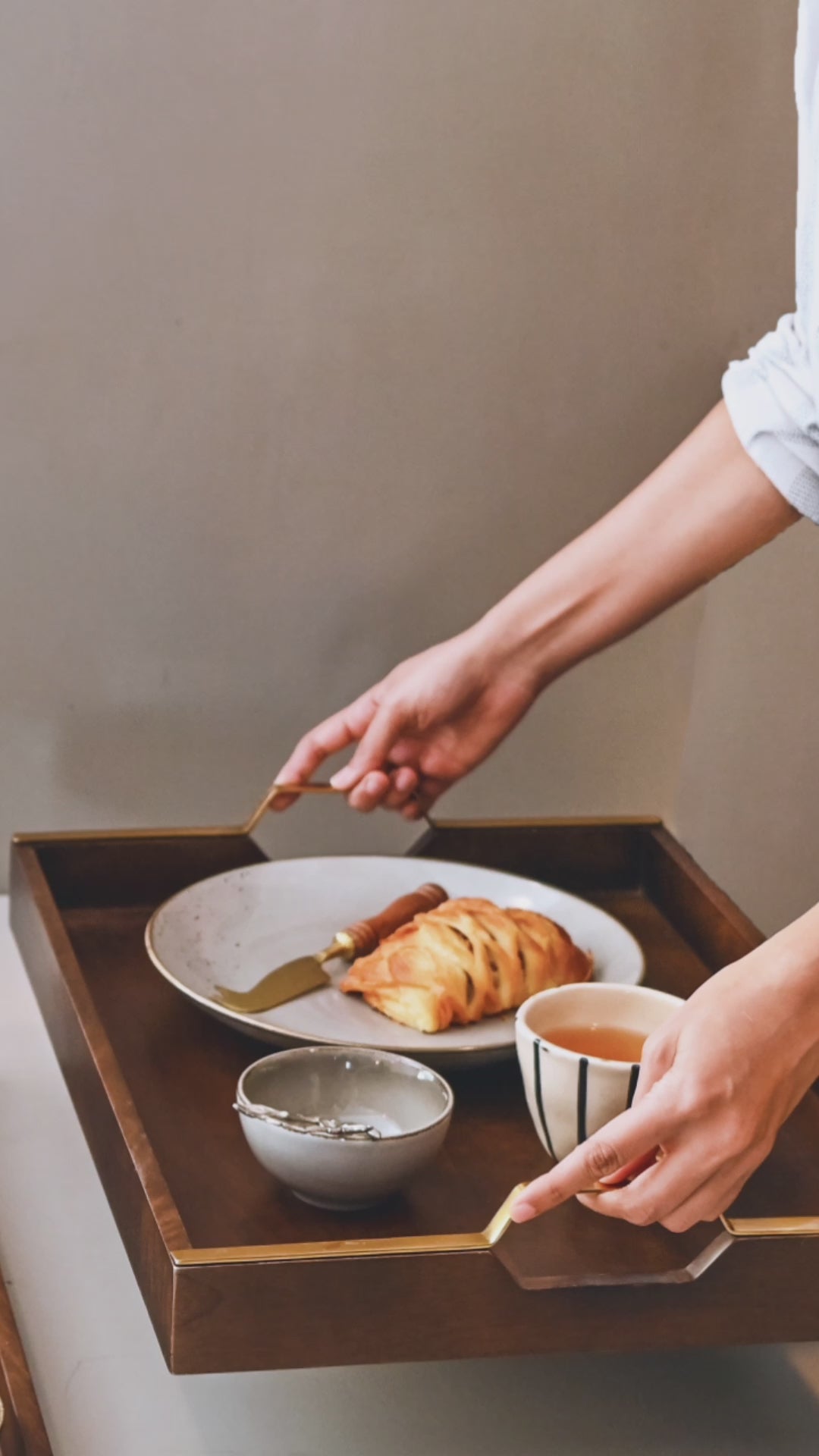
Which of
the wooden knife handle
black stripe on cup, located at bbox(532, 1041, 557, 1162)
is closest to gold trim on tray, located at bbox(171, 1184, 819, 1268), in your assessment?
black stripe on cup, located at bbox(532, 1041, 557, 1162)

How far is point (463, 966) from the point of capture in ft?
3.31

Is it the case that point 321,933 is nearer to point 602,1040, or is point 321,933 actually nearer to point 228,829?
point 228,829

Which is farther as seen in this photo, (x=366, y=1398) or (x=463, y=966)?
(x=463, y=966)

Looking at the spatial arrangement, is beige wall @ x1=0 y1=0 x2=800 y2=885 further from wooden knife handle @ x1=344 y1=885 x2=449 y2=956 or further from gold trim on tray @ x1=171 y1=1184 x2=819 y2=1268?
gold trim on tray @ x1=171 y1=1184 x2=819 y2=1268

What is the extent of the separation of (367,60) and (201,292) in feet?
0.74

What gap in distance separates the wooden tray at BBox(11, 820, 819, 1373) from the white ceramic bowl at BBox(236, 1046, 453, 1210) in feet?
0.11

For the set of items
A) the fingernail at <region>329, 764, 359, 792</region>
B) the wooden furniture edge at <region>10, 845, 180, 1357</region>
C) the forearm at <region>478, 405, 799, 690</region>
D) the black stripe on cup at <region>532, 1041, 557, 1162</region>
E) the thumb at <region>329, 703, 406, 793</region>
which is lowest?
the wooden furniture edge at <region>10, 845, 180, 1357</region>

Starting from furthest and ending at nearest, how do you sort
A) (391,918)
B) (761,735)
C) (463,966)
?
(761,735) → (391,918) → (463,966)

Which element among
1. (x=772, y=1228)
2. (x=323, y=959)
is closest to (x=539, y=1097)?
(x=772, y=1228)

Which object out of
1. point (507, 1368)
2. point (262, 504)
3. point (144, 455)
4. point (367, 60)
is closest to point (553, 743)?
point (262, 504)

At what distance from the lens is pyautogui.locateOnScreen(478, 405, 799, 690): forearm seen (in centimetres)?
110

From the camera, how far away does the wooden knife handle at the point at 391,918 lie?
43.0 inches

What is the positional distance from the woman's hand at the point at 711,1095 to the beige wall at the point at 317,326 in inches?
29.0

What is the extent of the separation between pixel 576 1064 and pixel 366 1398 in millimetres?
198
